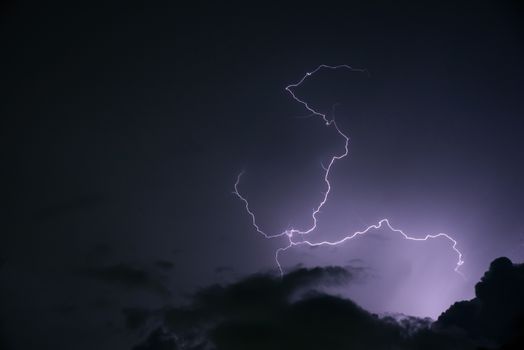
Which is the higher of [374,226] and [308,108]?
[308,108]

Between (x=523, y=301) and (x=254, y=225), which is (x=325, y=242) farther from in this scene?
(x=523, y=301)

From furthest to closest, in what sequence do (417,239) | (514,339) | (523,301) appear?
(523,301), (514,339), (417,239)

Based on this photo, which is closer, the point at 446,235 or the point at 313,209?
the point at 313,209

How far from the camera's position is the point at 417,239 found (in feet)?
66.7

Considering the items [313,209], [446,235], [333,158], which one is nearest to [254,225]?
[313,209]

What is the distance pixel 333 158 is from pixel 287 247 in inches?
212

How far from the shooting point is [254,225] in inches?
760

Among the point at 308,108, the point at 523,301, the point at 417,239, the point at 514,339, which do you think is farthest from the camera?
the point at 523,301

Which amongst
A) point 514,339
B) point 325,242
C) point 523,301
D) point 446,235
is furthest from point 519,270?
point 325,242

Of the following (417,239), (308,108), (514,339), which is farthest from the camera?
(514,339)

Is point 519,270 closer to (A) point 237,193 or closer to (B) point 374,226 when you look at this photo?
(B) point 374,226

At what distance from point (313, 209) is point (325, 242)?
73.9 inches

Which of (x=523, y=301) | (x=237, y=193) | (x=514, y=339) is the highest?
(x=237, y=193)

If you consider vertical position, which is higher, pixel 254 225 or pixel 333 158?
pixel 333 158
